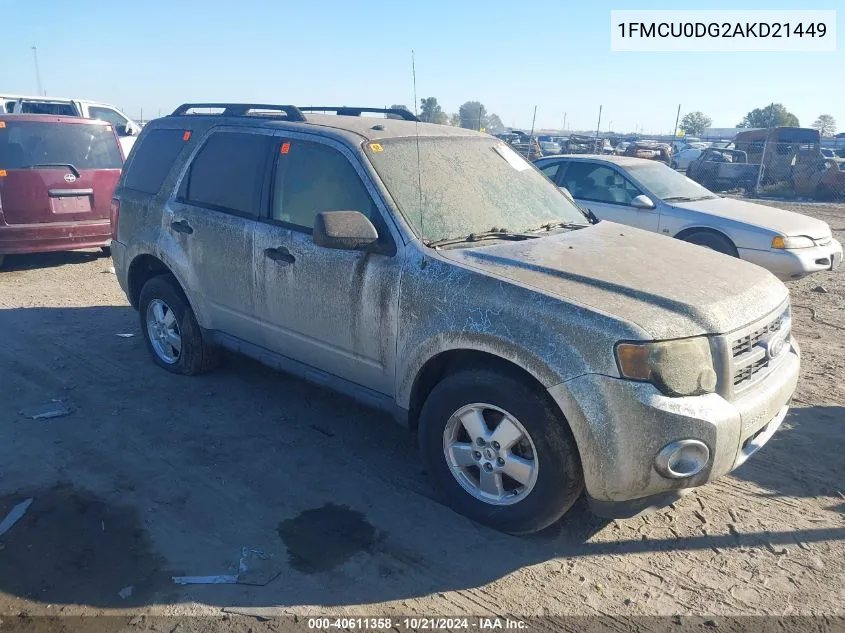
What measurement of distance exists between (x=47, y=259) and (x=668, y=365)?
9.26 meters

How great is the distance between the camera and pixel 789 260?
7.72 m

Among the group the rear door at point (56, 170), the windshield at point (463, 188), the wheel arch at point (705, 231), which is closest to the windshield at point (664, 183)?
the wheel arch at point (705, 231)

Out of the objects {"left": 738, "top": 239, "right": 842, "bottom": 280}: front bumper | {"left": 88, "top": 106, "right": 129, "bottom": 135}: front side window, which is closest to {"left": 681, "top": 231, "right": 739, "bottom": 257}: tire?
{"left": 738, "top": 239, "right": 842, "bottom": 280}: front bumper

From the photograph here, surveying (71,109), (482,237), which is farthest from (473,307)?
(71,109)

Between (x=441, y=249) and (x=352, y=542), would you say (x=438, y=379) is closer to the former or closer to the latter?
(x=441, y=249)

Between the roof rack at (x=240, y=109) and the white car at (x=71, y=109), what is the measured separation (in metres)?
8.64

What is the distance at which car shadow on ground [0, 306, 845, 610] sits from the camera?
313 cm

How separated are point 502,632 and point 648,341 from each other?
4.39 feet

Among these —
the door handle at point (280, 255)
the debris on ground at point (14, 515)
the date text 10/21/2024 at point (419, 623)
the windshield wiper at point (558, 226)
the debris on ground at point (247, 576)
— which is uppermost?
the windshield wiper at point (558, 226)

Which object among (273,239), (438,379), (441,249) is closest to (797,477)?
(438,379)

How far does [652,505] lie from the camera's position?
3.14 meters

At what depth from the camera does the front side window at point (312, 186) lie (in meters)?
4.01

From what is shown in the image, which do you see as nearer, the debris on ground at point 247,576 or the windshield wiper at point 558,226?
the debris on ground at point 247,576

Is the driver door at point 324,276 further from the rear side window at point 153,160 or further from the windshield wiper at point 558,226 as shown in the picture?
the rear side window at point 153,160
